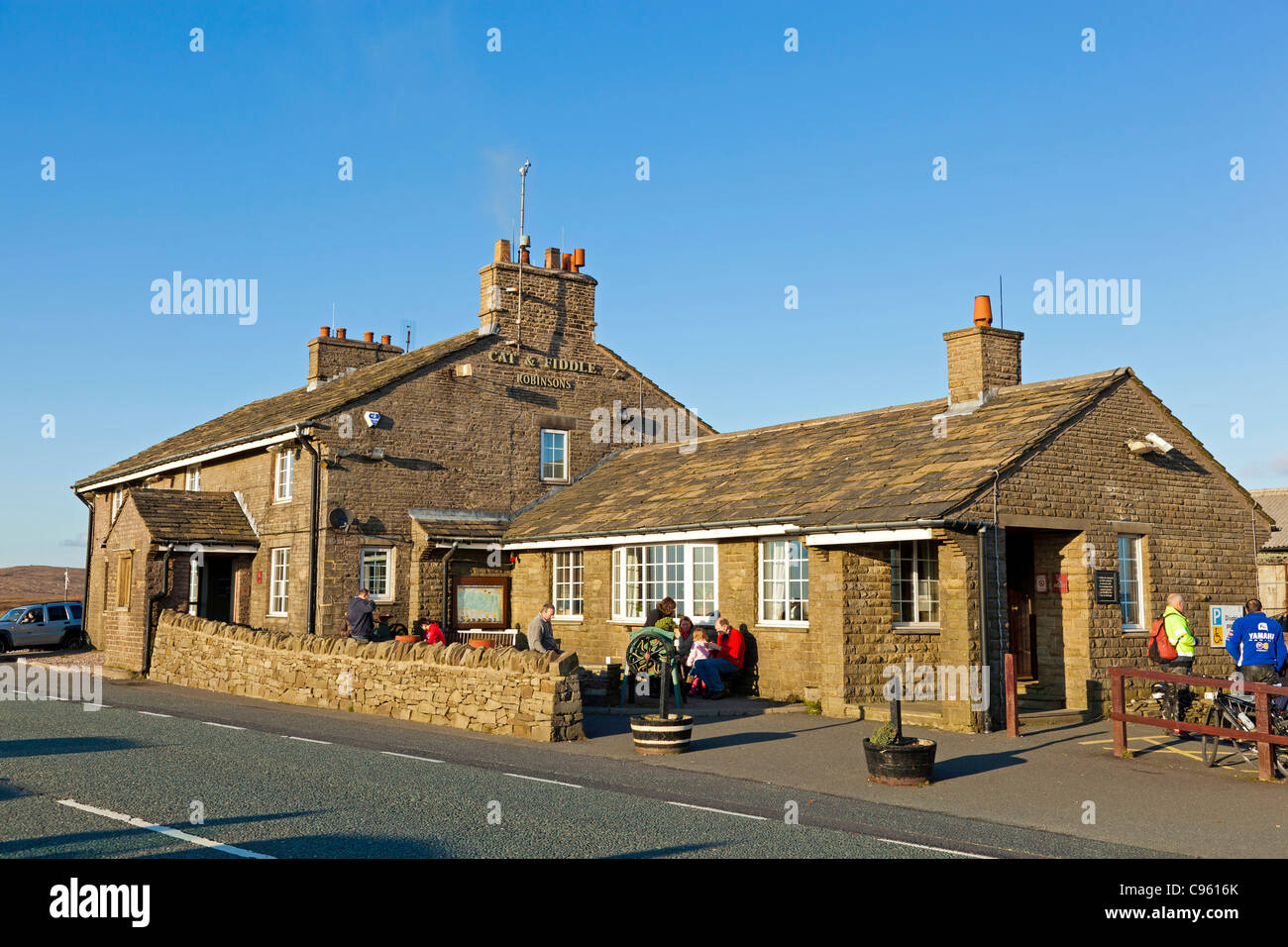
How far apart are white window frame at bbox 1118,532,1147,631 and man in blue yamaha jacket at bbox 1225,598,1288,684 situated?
164 inches

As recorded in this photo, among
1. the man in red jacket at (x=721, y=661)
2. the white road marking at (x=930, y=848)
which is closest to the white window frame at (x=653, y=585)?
the man in red jacket at (x=721, y=661)

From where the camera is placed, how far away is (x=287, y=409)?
90.4ft

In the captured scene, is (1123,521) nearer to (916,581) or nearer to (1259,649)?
(916,581)

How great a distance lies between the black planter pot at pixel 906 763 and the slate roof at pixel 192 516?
18.0 metres

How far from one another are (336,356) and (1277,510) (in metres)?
33.9

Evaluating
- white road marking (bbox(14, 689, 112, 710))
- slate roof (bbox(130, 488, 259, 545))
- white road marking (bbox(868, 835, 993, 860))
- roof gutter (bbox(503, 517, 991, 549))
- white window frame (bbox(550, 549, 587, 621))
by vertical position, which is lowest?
white road marking (bbox(14, 689, 112, 710))

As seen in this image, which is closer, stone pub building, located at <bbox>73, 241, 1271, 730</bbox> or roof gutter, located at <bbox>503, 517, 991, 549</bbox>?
roof gutter, located at <bbox>503, 517, 991, 549</bbox>

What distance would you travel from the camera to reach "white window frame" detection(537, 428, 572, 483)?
1043 inches

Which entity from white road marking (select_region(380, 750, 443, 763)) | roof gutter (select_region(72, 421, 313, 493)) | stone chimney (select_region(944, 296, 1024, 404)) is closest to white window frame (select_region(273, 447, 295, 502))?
roof gutter (select_region(72, 421, 313, 493))

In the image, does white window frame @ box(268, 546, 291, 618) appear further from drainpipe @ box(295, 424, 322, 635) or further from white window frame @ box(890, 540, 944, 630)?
white window frame @ box(890, 540, 944, 630)

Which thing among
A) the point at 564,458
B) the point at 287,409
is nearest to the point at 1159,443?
the point at 564,458

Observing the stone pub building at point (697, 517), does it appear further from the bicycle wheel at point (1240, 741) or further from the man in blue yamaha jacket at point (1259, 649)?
the man in blue yamaha jacket at point (1259, 649)
